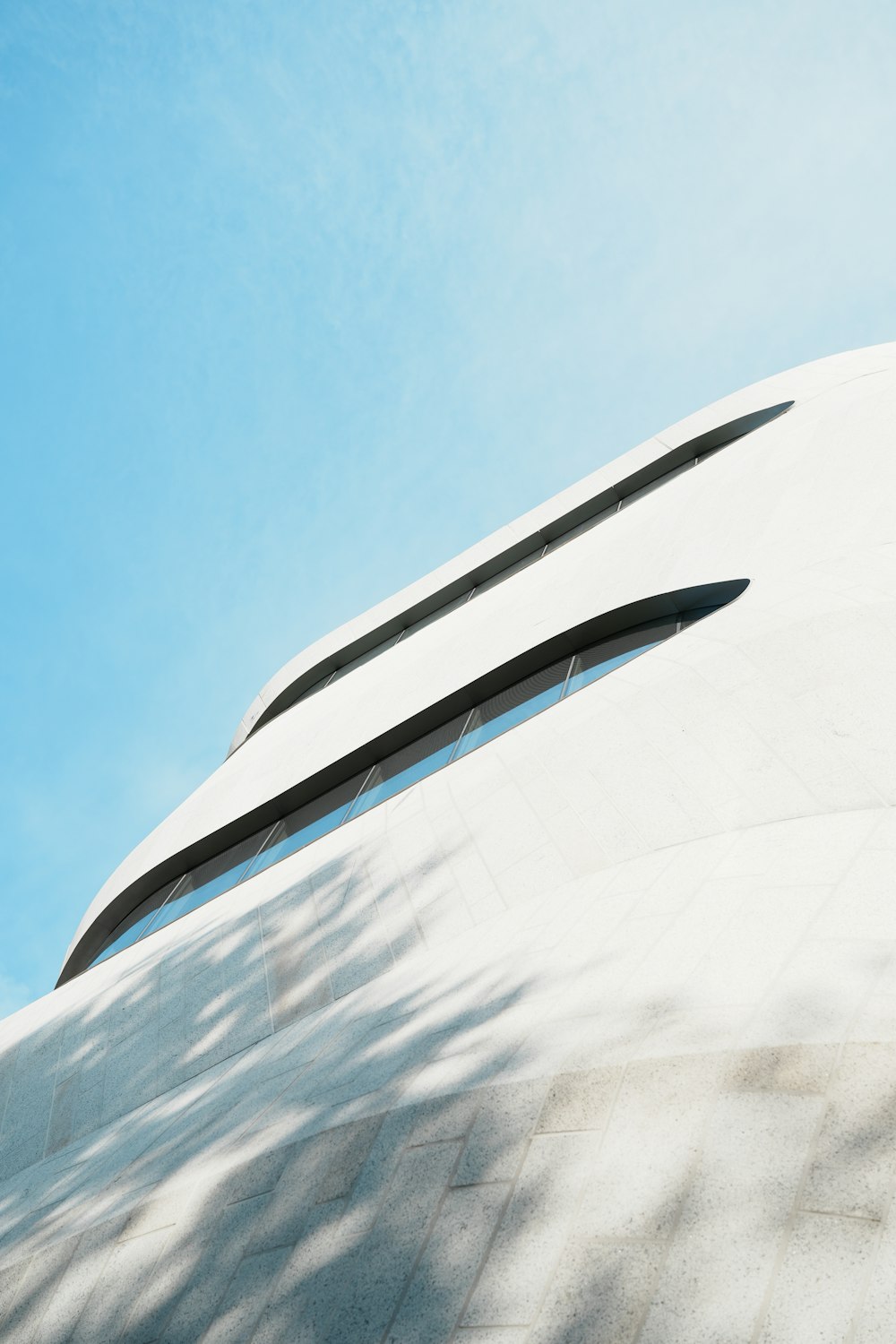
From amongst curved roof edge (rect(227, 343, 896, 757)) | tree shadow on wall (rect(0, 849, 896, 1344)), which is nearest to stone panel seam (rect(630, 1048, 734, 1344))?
tree shadow on wall (rect(0, 849, 896, 1344))

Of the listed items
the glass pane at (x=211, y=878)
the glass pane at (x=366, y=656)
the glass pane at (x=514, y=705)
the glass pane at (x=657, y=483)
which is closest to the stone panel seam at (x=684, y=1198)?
the glass pane at (x=514, y=705)

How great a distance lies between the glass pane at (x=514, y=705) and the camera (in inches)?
402

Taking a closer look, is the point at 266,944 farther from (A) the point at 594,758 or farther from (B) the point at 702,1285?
(B) the point at 702,1285

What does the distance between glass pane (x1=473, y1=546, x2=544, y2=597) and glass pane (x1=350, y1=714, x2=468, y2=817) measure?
7981 mm

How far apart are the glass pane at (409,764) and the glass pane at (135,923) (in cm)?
411

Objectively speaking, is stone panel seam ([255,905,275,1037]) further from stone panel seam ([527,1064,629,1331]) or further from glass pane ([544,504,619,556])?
glass pane ([544,504,619,556])

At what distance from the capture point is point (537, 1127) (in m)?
3.17

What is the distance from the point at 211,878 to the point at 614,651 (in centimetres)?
650

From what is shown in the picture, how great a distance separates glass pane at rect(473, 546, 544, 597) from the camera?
19125 millimetres

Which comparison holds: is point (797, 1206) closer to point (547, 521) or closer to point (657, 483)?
point (657, 483)

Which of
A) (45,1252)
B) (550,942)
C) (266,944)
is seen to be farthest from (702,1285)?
(266,944)

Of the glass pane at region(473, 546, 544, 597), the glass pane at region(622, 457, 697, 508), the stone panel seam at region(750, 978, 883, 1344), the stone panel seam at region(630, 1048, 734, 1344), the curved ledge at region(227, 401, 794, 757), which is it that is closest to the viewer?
the stone panel seam at region(750, 978, 883, 1344)

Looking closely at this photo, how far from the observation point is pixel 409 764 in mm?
11203

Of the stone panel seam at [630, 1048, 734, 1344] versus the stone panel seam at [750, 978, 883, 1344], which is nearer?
the stone panel seam at [750, 978, 883, 1344]
